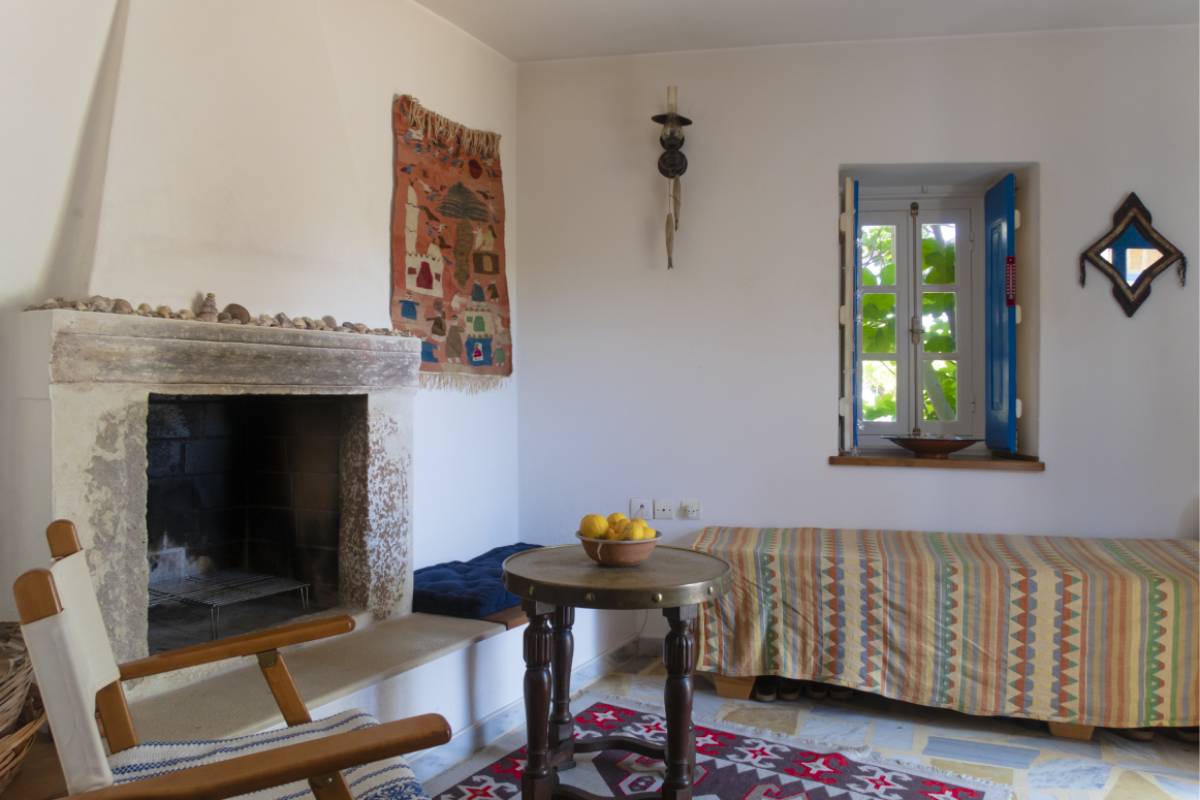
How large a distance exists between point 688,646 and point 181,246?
1691mm

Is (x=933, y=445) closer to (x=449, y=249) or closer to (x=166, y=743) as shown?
(x=449, y=249)

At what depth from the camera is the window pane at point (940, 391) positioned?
404 cm

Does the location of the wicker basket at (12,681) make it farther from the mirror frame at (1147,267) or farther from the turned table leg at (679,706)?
the mirror frame at (1147,267)

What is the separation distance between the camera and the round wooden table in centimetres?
213

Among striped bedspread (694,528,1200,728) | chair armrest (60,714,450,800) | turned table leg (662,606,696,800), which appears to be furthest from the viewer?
striped bedspread (694,528,1200,728)

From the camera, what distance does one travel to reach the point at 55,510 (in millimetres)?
2018

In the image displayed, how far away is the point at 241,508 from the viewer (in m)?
3.21

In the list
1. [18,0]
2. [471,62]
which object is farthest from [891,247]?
[18,0]

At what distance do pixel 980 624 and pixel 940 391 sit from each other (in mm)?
1416

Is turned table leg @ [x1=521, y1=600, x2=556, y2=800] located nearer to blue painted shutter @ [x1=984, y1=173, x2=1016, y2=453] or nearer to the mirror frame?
blue painted shutter @ [x1=984, y1=173, x2=1016, y2=453]

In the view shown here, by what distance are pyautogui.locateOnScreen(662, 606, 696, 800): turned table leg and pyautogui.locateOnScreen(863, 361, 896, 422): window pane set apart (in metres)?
2.15

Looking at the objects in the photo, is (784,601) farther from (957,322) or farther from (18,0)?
(18,0)

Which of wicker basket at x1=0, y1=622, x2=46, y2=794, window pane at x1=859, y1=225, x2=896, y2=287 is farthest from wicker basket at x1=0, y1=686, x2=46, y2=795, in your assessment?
window pane at x1=859, y1=225, x2=896, y2=287

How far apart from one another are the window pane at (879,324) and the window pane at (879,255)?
74 millimetres
